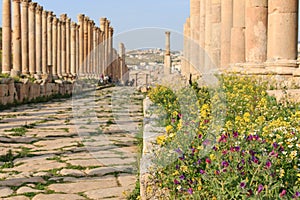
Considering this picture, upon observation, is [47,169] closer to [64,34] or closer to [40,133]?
[40,133]

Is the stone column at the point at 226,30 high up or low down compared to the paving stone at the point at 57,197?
up

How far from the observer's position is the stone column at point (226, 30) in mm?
16119

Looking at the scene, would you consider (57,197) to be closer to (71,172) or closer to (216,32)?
(71,172)

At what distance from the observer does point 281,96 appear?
320 inches

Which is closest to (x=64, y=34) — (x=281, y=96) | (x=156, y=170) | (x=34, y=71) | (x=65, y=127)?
(x=34, y=71)

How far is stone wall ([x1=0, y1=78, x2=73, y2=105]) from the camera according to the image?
56.7ft

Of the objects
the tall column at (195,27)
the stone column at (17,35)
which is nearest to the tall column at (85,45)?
the stone column at (17,35)

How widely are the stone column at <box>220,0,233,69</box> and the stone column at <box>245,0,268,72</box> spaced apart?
3.19 meters

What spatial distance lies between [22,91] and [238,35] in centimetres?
869

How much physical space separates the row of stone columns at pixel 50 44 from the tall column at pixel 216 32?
10.8 meters

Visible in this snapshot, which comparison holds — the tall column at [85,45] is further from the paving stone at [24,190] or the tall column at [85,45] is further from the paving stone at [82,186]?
the paving stone at [24,190]

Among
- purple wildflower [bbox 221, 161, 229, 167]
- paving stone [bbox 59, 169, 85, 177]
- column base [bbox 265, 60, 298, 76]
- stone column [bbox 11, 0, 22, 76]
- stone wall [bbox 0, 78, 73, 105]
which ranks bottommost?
paving stone [bbox 59, 169, 85, 177]

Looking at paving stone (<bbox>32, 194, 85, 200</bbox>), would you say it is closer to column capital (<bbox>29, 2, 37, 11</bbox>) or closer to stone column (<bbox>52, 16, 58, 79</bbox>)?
column capital (<bbox>29, 2, 37, 11</bbox>)

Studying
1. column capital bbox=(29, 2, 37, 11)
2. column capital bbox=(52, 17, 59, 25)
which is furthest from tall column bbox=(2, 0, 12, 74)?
column capital bbox=(52, 17, 59, 25)
